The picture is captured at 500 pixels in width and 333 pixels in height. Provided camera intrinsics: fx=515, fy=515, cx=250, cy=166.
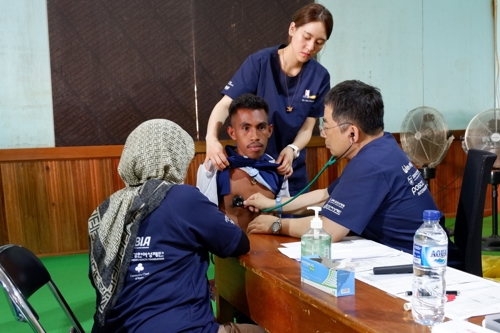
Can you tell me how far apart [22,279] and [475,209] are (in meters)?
1.47

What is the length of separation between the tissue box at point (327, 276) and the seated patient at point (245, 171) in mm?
903

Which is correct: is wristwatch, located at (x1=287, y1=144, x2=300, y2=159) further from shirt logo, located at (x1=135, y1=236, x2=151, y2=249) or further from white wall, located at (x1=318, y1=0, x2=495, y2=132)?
white wall, located at (x1=318, y1=0, x2=495, y2=132)

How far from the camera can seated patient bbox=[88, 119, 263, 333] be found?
4.58ft

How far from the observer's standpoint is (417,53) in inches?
197

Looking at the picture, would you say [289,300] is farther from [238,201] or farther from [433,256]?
[238,201]

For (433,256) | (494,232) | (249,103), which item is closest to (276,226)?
(249,103)

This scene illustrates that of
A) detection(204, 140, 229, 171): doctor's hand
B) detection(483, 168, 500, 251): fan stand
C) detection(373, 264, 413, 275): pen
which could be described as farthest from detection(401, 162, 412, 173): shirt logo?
detection(483, 168, 500, 251): fan stand

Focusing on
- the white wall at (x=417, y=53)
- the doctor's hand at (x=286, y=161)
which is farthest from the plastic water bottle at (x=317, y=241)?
the white wall at (x=417, y=53)

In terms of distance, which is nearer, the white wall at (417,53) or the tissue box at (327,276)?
the tissue box at (327,276)

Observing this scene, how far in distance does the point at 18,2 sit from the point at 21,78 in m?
0.56

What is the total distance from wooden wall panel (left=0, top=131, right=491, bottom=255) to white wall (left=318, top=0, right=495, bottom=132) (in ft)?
7.10

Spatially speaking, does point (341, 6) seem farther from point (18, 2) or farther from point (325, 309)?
point (325, 309)

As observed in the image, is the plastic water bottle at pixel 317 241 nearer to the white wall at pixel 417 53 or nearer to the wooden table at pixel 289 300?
the wooden table at pixel 289 300

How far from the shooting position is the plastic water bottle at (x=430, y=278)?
101cm
